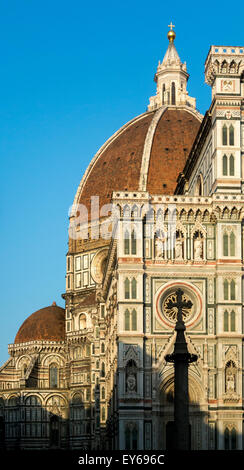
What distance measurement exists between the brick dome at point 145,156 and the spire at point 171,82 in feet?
Answer: 7.72

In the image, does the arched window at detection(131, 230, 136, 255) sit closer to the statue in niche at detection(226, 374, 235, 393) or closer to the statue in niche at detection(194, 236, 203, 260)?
the statue in niche at detection(194, 236, 203, 260)

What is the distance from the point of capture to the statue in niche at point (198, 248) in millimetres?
51188

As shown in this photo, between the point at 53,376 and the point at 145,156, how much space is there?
2050cm

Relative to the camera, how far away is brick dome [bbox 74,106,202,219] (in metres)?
84.9

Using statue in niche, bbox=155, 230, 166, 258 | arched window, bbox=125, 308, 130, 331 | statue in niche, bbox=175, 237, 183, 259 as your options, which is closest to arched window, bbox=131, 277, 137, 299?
arched window, bbox=125, 308, 130, 331

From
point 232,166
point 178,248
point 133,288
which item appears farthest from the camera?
point 232,166

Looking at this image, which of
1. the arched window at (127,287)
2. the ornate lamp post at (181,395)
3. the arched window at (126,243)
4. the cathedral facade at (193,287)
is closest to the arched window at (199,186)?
the cathedral facade at (193,287)

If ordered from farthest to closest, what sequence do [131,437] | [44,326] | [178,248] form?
[44,326] < [178,248] < [131,437]

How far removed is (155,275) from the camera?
5069 cm

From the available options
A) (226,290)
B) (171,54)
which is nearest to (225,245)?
(226,290)

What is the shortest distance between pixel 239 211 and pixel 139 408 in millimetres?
11324

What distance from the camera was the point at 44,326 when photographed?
88000mm

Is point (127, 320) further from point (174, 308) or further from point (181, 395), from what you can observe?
point (181, 395)

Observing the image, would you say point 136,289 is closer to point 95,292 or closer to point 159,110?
point 95,292
